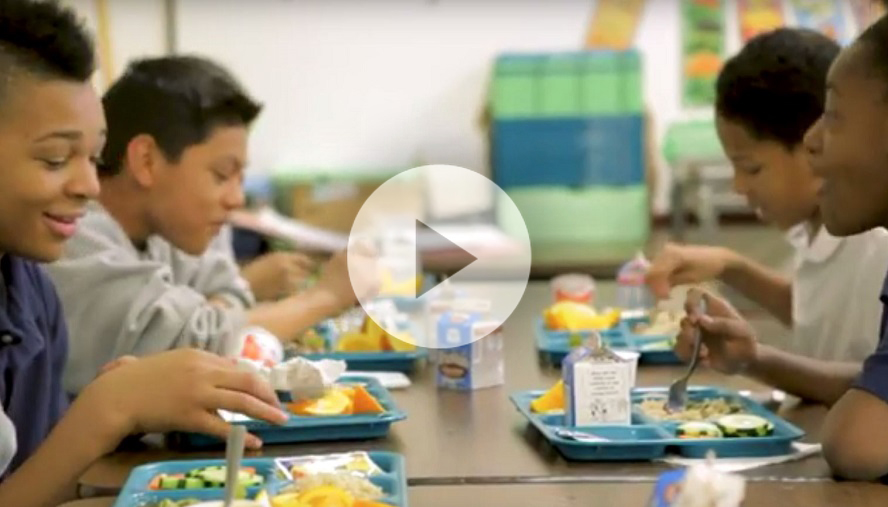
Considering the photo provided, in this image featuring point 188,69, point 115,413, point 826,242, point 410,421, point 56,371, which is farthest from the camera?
point 188,69

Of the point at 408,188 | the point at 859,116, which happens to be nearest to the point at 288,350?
the point at 859,116

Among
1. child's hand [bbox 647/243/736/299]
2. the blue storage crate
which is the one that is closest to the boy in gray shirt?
child's hand [bbox 647/243/736/299]

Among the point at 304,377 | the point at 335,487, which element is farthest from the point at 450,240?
the point at 335,487

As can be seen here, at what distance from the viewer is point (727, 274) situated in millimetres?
2123

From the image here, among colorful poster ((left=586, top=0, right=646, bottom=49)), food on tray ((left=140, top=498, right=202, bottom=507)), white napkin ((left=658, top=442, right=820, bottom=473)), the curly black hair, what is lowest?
white napkin ((left=658, top=442, right=820, bottom=473))

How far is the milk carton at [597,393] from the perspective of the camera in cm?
129

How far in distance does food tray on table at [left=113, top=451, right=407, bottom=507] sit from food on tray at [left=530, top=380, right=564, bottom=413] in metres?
0.26

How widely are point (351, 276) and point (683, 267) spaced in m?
0.55

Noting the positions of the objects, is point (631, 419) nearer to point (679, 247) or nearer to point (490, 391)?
point (490, 391)

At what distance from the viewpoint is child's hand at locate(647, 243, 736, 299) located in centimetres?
200

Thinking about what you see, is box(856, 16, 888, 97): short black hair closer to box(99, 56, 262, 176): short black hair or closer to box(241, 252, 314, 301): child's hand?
box(99, 56, 262, 176): short black hair

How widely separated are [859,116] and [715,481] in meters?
0.55

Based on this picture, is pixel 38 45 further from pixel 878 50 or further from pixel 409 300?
pixel 409 300

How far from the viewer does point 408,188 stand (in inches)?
142
